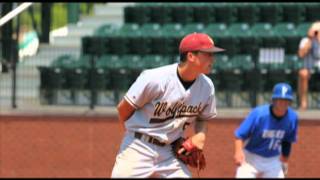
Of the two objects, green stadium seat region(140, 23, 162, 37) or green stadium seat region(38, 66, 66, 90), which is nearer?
green stadium seat region(38, 66, 66, 90)

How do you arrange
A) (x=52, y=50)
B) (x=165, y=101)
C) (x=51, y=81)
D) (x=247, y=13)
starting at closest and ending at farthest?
1. (x=165, y=101)
2. (x=51, y=81)
3. (x=52, y=50)
4. (x=247, y=13)

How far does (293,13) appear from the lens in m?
16.5

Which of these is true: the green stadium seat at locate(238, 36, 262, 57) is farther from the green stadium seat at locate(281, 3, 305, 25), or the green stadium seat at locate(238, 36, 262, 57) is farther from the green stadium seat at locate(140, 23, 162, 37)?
the green stadium seat at locate(281, 3, 305, 25)

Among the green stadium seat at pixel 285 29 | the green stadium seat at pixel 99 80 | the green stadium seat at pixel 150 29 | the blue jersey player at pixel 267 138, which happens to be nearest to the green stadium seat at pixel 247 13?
the green stadium seat at pixel 285 29

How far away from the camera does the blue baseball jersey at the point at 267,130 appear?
26.8 feet

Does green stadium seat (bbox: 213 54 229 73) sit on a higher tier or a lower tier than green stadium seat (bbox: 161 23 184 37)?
lower

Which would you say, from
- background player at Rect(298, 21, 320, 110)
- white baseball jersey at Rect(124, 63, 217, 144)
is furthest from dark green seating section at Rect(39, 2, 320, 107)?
white baseball jersey at Rect(124, 63, 217, 144)

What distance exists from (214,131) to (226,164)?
0.54m

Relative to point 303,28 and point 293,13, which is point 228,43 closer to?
point 303,28

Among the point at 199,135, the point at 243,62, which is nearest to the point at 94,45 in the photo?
the point at 243,62

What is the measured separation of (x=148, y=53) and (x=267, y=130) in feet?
24.3

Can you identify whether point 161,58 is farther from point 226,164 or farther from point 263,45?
point 226,164

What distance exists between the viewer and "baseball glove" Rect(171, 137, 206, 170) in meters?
5.72

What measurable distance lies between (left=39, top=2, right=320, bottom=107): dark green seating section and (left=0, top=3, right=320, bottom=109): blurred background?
0.7 inches
